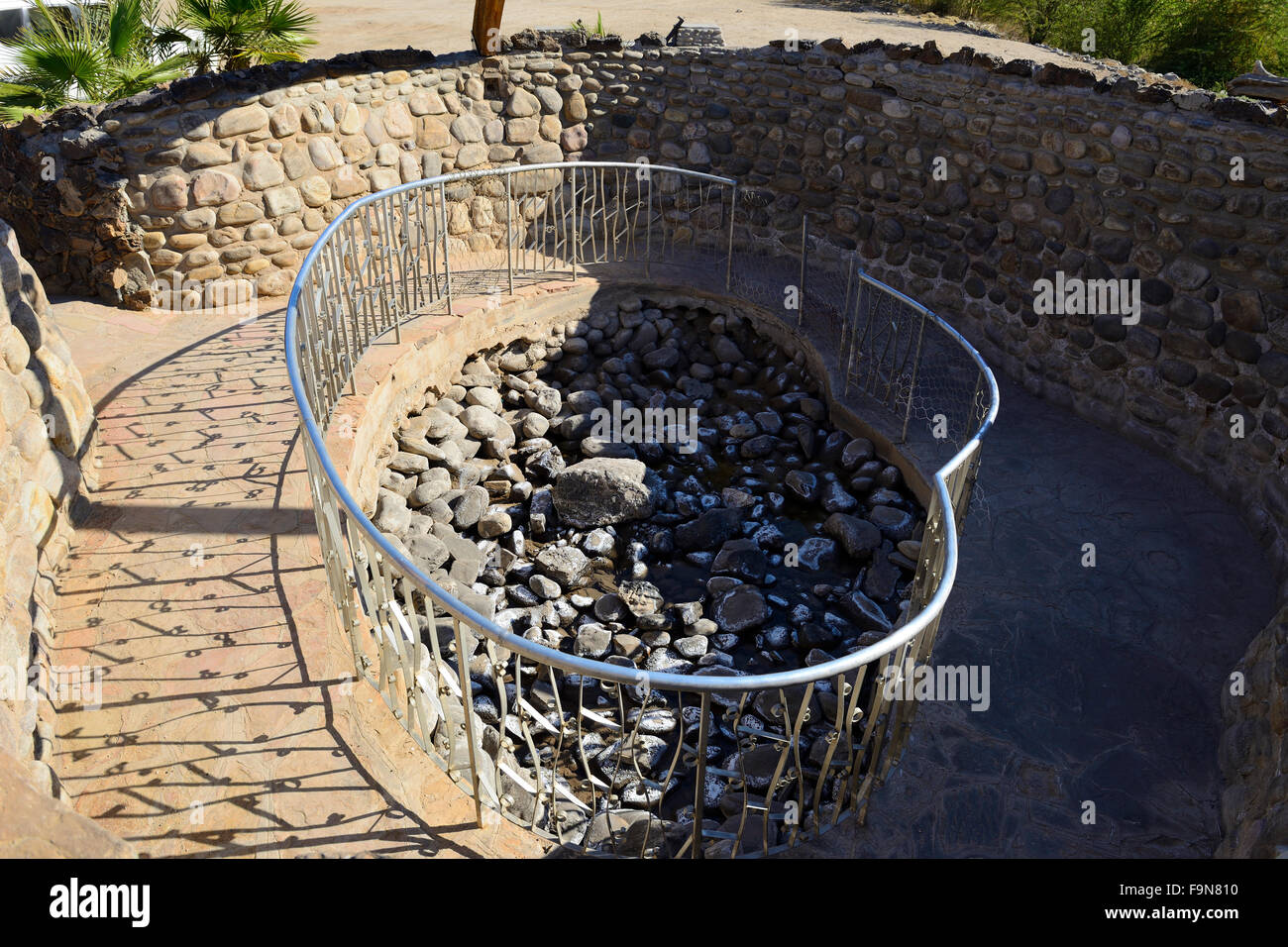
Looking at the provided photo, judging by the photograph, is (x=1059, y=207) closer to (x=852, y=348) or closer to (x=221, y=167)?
(x=852, y=348)

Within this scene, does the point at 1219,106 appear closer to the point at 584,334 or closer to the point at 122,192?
the point at 584,334

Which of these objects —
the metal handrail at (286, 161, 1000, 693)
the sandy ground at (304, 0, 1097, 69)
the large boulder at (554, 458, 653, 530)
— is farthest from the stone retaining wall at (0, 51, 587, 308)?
the sandy ground at (304, 0, 1097, 69)

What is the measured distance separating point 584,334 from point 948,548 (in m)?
4.72

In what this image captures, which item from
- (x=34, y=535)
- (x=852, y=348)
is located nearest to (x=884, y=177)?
(x=852, y=348)

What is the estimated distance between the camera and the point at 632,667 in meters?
3.74

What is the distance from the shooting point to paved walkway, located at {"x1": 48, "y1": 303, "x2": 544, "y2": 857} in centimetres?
302

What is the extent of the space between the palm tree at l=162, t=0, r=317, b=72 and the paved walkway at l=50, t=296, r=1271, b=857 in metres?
3.07

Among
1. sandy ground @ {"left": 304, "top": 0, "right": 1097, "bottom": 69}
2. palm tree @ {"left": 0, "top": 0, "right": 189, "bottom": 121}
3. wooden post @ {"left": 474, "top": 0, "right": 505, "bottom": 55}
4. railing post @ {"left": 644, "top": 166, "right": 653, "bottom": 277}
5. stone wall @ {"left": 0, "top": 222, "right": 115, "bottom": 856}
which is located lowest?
stone wall @ {"left": 0, "top": 222, "right": 115, "bottom": 856}

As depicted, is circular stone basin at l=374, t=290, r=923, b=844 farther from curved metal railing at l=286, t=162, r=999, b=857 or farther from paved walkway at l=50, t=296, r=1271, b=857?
paved walkway at l=50, t=296, r=1271, b=857

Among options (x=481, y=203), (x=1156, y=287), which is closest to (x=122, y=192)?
(x=481, y=203)

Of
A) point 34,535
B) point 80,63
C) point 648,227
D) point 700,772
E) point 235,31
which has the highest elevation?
point 235,31

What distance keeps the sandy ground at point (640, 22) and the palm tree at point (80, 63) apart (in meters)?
3.49

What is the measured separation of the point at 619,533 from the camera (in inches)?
236

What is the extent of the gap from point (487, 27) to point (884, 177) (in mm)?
3516
